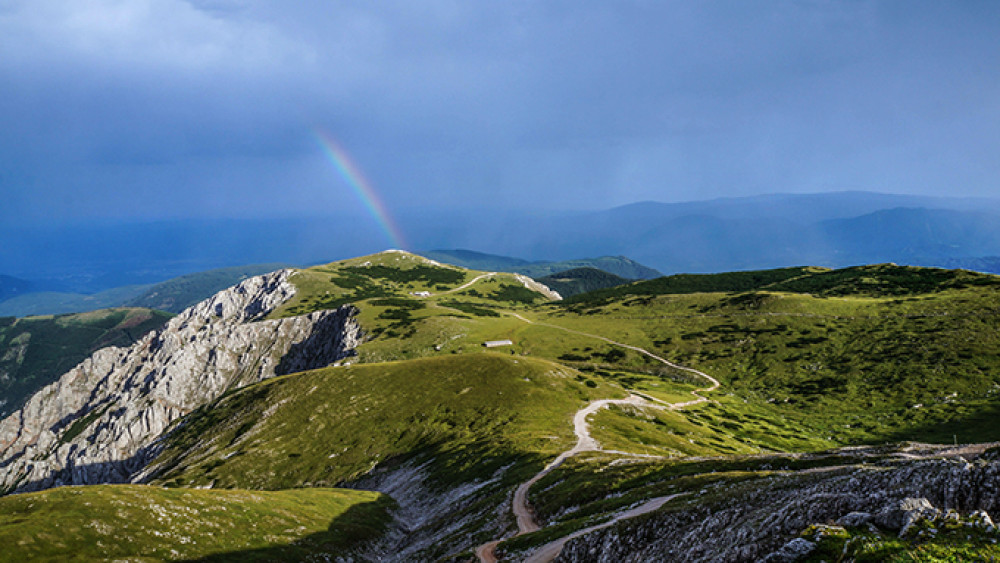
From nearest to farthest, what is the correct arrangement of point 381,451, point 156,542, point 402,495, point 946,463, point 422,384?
point 946,463
point 156,542
point 402,495
point 381,451
point 422,384

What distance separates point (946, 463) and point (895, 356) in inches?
6127

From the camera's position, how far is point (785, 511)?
22.2 m

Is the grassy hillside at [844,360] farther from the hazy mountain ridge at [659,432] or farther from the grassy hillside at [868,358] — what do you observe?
the hazy mountain ridge at [659,432]

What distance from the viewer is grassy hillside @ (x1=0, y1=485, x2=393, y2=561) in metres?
43.5

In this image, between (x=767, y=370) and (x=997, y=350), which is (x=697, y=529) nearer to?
(x=767, y=370)

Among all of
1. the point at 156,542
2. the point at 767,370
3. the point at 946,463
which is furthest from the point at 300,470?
the point at 767,370

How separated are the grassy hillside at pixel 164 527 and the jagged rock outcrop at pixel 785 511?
40832mm

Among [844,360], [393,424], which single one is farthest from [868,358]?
[393,424]

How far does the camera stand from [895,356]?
139000mm

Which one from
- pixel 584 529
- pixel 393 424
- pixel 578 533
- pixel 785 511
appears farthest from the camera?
pixel 393 424

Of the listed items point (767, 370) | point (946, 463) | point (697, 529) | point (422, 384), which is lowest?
point (767, 370)

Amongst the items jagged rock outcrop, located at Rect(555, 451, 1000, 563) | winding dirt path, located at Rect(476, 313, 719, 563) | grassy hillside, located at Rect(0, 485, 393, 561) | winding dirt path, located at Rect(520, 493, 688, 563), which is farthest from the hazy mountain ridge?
grassy hillside, located at Rect(0, 485, 393, 561)

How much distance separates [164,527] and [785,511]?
60.0 meters

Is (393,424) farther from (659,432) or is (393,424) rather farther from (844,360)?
(844,360)
